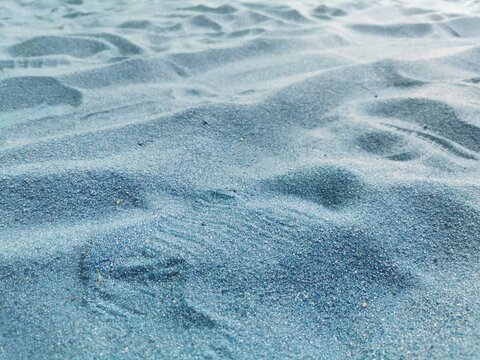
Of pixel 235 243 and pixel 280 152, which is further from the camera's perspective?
pixel 280 152

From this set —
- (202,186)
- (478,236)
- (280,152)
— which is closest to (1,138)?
(202,186)

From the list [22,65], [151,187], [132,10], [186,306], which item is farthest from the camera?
[132,10]

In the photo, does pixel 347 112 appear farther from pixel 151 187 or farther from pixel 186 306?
pixel 186 306

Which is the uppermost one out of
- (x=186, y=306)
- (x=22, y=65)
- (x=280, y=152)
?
(x=22, y=65)

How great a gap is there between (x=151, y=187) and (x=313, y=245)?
0.48 metres

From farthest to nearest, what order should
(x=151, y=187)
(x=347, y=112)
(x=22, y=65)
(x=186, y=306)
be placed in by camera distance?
(x=22, y=65)
(x=347, y=112)
(x=151, y=187)
(x=186, y=306)

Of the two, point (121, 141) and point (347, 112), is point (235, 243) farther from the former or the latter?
point (347, 112)

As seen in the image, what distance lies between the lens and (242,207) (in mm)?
1220

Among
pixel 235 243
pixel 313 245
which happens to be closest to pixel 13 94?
pixel 235 243

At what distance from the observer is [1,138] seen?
1.56 metres

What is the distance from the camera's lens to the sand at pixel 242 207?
925 mm

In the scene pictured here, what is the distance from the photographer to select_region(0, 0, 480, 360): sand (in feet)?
3.03

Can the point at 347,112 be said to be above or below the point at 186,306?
above

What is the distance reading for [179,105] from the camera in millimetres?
1773
